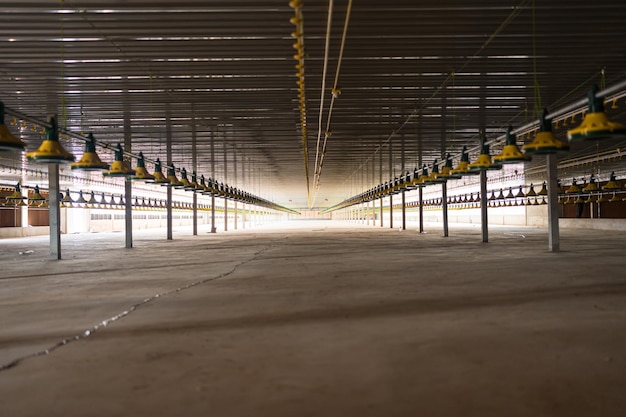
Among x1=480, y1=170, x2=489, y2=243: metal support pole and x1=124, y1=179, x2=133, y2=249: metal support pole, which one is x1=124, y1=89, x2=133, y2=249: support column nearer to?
x1=124, y1=179, x2=133, y2=249: metal support pole

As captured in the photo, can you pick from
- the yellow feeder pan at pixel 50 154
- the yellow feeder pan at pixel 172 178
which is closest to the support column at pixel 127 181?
the yellow feeder pan at pixel 172 178

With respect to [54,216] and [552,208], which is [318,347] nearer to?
[54,216]

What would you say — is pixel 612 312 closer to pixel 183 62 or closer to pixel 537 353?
pixel 537 353

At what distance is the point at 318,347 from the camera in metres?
5.50

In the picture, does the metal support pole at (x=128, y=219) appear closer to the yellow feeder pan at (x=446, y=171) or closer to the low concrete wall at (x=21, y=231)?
the yellow feeder pan at (x=446, y=171)

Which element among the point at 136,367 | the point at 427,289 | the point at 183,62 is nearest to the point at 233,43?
the point at 183,62

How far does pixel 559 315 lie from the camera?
7031 millimetres

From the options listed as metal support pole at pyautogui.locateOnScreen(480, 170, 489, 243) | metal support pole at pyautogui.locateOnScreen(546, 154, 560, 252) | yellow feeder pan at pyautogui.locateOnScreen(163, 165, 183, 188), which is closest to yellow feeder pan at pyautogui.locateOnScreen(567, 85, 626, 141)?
metal support pole at pyautogui.locateOnScreen(546, 154, 560, 252)

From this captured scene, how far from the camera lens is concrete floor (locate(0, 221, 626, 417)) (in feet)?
13.1

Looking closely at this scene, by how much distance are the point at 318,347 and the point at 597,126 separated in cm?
615

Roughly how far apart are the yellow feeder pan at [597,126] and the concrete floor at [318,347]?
2703mm

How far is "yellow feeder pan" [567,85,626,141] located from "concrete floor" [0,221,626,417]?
2703mm

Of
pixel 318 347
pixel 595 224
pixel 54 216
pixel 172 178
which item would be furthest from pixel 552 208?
pixel 595 224

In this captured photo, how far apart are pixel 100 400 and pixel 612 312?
6.79 m
